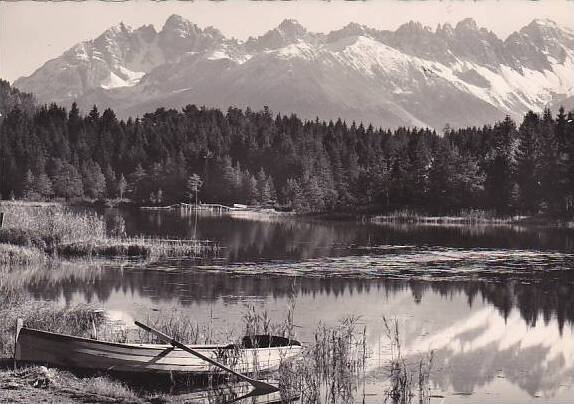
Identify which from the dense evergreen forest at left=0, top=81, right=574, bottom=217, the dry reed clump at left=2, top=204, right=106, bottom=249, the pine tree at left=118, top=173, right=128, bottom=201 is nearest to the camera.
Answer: the dry reed clump at left=2, top=204, right=106, bottom=249

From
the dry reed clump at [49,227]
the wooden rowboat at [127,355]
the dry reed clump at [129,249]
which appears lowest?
the wooden rowboat at [127,355]

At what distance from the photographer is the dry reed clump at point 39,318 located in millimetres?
22697

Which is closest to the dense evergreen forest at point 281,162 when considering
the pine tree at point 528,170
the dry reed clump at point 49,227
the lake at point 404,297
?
the pine tree at point 528,170

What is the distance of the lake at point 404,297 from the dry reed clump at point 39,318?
2.44m

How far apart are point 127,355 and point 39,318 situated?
18.6 ft

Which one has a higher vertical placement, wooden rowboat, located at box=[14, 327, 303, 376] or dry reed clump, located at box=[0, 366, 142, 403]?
wooden rowboat, located at box=[14, 327, 303, 376]

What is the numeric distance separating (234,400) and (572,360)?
1145cm

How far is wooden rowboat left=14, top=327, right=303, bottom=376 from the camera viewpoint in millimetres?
19812

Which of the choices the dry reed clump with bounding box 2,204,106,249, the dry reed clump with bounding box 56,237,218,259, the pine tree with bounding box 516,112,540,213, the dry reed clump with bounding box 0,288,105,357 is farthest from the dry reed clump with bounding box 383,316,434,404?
the pine tree with bounding box 516,112,540,213

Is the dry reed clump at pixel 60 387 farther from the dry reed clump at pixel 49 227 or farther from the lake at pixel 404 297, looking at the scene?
the dry reed clump at pixel 49 227

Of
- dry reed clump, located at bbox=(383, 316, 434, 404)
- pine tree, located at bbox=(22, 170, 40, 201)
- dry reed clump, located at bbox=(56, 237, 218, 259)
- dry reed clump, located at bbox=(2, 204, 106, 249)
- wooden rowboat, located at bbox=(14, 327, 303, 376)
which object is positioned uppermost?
pine tree, located at bbox=(22, 170, 40, 201)

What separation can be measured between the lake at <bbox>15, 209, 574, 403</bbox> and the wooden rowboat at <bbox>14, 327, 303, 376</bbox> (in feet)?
9.74

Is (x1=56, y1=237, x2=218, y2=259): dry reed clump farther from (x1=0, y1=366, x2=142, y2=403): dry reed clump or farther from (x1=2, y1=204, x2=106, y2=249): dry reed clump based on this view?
(x1=0, y1=366, x2=142, y2=403): dry reed clump

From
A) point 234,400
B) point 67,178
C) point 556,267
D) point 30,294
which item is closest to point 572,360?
point 234,400
